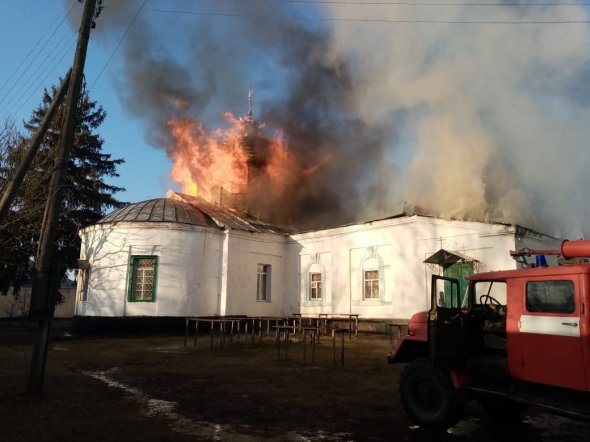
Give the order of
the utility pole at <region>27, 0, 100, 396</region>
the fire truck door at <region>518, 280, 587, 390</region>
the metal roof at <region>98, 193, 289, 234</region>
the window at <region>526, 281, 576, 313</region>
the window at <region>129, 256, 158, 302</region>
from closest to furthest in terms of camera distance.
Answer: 1. the fire truck door at <region>518, 280, 587, 390</region>
2. the window at <region>526, 281, 576, 313</region>
3. the utility pole at <region>27, 0, 100, 396</region>
4. the window at <region>129, 256, 158, 302</region>
5. the metal roof at <region>98, 193, 289, 234</region>

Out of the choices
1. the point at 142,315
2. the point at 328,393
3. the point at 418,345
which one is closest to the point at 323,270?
the point at 142,315

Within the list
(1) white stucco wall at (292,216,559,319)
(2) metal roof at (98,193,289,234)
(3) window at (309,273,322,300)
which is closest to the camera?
(1) white stucco wall at (292,216,559,319)

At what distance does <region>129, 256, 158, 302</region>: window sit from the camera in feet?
68.6

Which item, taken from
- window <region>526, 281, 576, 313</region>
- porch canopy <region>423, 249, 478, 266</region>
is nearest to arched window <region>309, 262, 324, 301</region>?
porch canopy <region>423, 249, 478, 266</region>

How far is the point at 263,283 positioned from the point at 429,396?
18766mm

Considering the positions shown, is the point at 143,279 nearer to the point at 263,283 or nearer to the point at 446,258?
the point at 263,283

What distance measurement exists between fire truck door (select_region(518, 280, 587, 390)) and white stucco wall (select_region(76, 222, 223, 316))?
1771cm

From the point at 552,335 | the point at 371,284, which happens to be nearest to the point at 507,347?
the point at 552,335

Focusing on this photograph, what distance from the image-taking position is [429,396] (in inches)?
241

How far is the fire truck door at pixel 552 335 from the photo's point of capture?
4.91 metres

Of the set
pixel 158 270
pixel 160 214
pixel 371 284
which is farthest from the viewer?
pixel 160 214

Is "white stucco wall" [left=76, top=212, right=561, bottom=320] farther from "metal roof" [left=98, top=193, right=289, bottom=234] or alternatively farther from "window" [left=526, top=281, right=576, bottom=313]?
"window" [left=526, top=281, right=576, bottom=313]

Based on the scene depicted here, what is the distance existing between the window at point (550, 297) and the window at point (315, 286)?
1837 cm

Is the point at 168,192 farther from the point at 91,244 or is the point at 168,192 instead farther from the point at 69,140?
the point at 69,140
